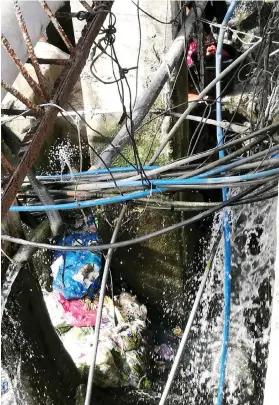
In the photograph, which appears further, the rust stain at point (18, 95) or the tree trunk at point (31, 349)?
the tree trunk at point (31, 349)

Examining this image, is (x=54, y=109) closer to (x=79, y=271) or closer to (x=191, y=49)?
(x=79, y=271)

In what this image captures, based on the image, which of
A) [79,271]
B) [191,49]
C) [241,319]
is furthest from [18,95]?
[241,319]

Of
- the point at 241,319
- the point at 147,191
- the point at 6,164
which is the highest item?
the point at 241,319

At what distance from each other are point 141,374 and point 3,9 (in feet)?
12.1

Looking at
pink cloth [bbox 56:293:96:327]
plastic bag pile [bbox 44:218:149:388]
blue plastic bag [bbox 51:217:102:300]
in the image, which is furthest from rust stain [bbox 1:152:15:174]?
pink cloth [bbox 56:293:96:327]

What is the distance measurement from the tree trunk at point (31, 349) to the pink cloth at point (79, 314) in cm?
84

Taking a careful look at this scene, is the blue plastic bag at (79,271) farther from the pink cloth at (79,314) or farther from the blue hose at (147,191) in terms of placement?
the blue hose at (147,191)

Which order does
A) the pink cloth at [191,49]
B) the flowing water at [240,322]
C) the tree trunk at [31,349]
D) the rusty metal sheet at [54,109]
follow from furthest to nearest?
the pink cloth at [191,49], the flowing water at [240,322], the tree trunk at [31,349], the rusty metal sheet at [54,109]

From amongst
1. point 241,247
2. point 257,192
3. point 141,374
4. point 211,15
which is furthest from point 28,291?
point 211,15

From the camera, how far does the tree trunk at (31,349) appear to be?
9.34ft

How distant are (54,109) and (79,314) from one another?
2792 millimetres

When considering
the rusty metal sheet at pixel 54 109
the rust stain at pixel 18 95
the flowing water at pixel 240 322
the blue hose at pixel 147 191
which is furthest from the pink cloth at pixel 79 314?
the rust stain at pixel 18 95

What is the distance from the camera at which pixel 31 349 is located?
3.04m

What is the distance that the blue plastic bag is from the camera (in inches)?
174
